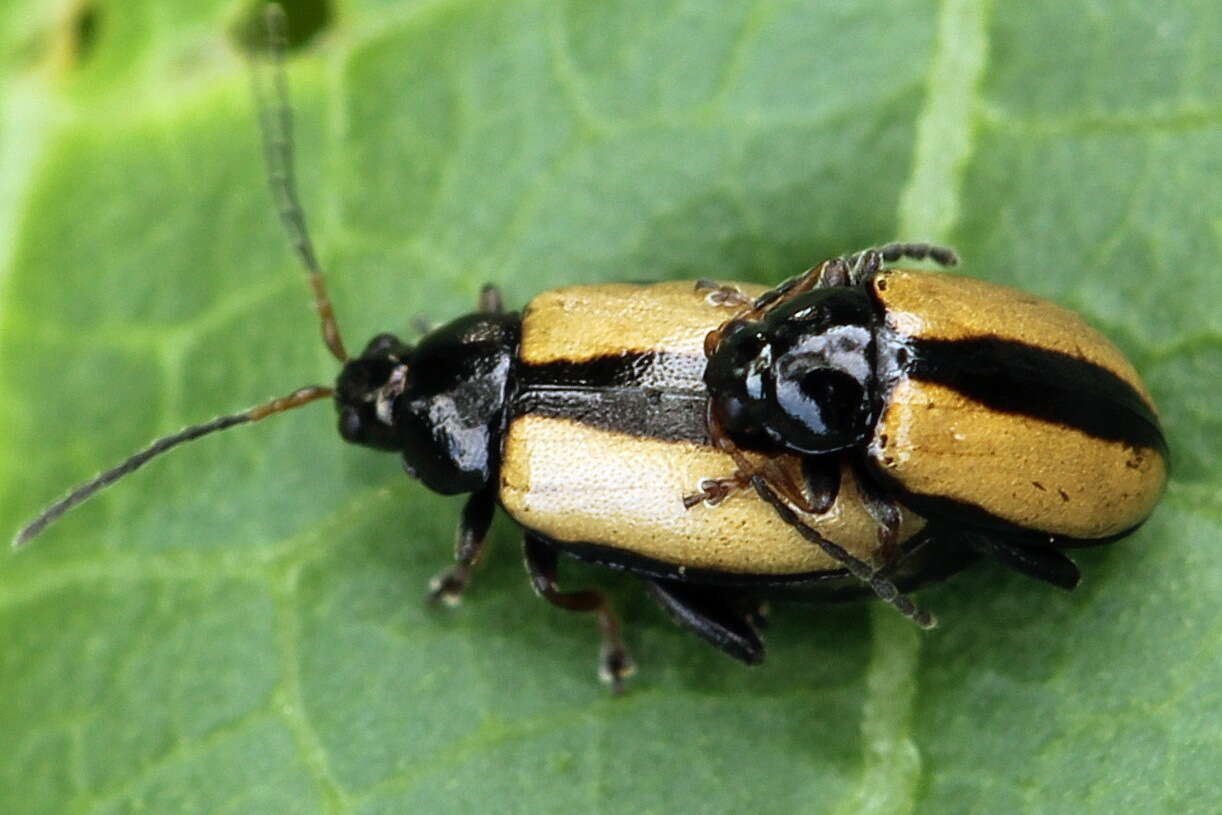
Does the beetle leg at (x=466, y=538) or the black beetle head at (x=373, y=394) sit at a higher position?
the black beetle head at (x=373, y=394)

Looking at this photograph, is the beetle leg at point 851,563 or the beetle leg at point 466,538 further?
the beetle leg at point 466,538

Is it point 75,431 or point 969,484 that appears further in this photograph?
point 75,431

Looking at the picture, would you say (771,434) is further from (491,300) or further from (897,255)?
(491,300)

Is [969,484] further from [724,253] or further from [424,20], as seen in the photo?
[424,20]

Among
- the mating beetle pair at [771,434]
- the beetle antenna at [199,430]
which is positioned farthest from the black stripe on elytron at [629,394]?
the beetle antenna at [199,430]

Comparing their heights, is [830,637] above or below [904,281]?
below

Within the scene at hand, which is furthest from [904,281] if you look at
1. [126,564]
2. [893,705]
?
[126,564]

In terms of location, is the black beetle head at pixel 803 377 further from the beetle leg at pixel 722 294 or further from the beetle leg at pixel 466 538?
the beetle leg at pixel 466 538
